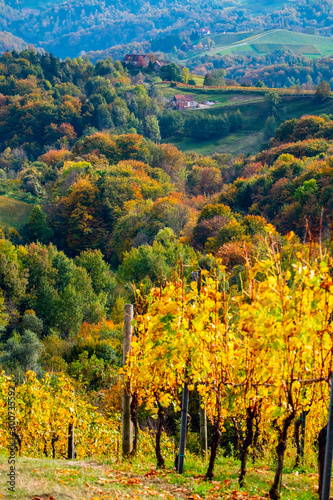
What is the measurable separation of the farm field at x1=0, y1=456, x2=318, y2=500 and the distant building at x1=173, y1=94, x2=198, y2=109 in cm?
10907

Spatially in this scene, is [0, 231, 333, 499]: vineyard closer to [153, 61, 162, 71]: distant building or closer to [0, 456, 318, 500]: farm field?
[0, 456, 318, 500]: farm field

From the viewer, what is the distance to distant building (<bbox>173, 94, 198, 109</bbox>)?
11325 cm

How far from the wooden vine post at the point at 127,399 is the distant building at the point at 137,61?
141 metres

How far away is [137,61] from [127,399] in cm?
14561

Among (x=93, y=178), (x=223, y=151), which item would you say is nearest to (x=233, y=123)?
(x=223, y=151)

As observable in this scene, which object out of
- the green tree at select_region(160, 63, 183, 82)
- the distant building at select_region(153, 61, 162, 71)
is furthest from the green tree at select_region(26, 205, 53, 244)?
the distant building at select_region(153, 61, 162, 71)

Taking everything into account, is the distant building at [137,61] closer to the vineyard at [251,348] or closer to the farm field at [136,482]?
the vineyard at [251,348]

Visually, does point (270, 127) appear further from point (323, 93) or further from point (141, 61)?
point (141, 61)

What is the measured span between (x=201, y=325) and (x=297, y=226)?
39543 mm

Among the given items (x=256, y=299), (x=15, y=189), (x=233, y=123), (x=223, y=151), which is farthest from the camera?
(x=233, y=123)

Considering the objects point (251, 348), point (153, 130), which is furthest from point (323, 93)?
point (251, 348)

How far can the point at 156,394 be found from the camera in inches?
376

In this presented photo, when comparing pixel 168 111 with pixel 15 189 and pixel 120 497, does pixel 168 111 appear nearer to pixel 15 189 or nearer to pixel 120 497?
pixel 15 189

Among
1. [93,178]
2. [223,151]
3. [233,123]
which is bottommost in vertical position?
[93,178]
